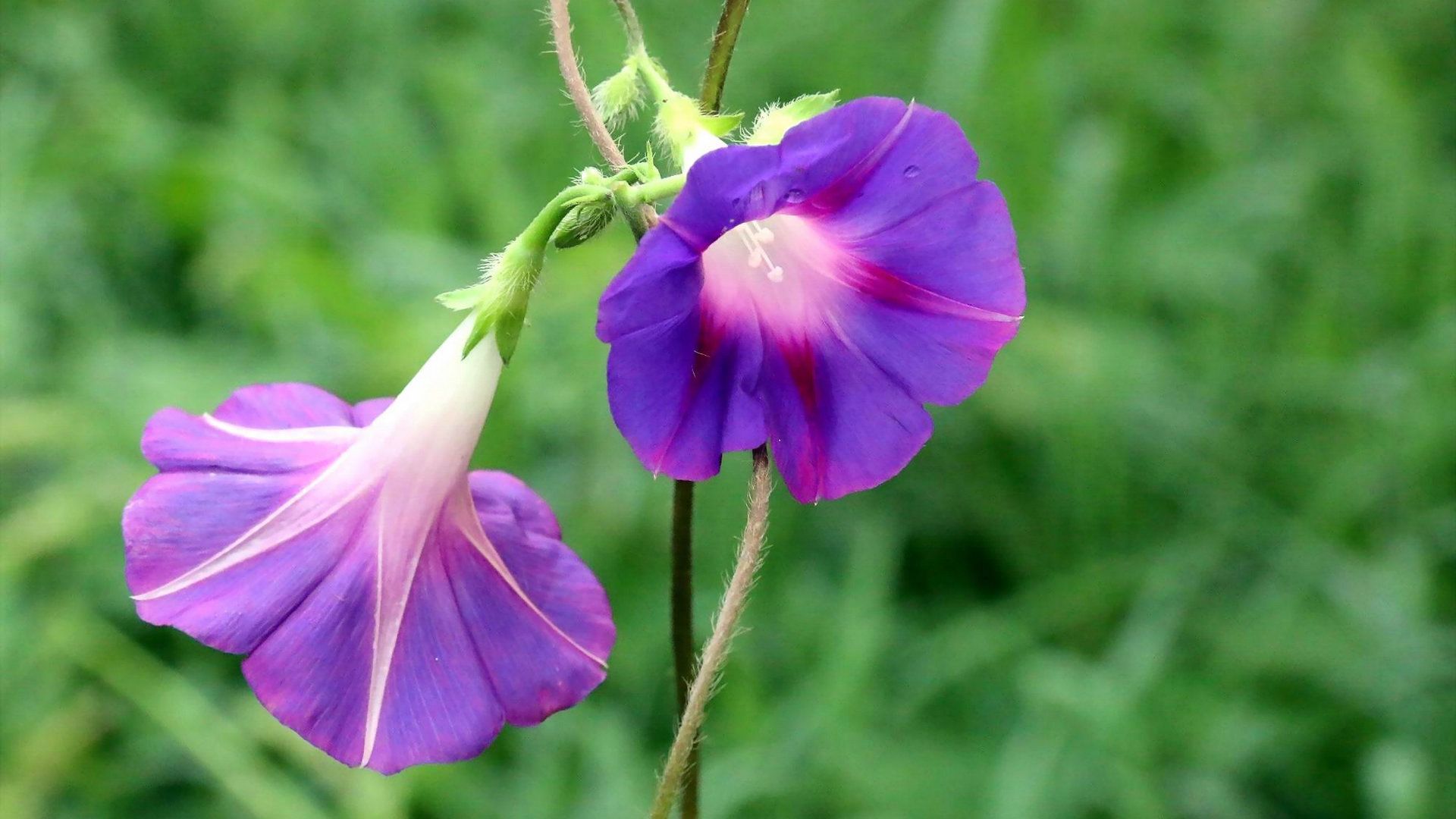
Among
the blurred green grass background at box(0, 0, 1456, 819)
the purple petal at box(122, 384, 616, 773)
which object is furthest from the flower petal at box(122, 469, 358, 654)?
the blurred green grass background at box(0, 0, 1456, 819)

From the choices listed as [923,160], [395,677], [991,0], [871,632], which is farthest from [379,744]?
[991,0]

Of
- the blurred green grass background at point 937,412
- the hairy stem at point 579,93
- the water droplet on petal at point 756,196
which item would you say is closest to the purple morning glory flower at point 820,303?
the water droplet on petal at point 756,196

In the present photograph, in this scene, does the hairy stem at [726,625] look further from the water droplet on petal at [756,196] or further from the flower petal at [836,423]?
the water droplet on petal at [756,196]

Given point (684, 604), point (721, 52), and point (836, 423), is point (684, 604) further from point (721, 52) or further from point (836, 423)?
point (721, 52)

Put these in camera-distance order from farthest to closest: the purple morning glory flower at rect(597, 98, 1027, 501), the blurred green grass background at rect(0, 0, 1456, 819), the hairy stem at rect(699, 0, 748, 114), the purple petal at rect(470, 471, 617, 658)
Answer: the blurred green grass background at rect(0, 0, 1456, 819) < the purple petal at rect(470, 471, 617, 658) < the hairy stem at rect(699, 0, 748, 114) < the purple morning glory flower at rect(597, 98, 1027, 501)

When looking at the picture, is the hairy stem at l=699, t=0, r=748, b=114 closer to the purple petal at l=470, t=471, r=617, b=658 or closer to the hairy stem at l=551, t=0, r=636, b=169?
the hairy stem at l=551, t=0, r=636, b=169

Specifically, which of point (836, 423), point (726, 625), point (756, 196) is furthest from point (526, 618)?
point (756, 196)
